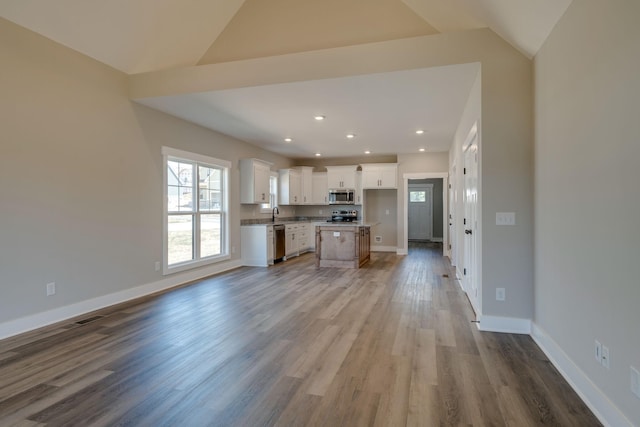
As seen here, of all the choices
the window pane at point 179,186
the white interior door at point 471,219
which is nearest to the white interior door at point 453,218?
the white interior door at point 471,219

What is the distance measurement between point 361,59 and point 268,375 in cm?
313

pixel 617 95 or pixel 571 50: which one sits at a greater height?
pixel 571 50

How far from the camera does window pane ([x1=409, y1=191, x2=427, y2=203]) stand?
1222cm

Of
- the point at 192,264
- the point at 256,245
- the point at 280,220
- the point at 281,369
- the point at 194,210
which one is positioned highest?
the point at 194,210

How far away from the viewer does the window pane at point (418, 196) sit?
1222 centimetres

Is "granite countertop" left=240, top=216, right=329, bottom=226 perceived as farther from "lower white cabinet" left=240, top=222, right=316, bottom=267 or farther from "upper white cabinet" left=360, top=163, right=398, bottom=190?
"upper white cabinet" left=360, top=163, right=398, bottom=190

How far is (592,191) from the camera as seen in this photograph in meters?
2.01

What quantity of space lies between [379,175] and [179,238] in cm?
539

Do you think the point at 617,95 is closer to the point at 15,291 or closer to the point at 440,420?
the point at 440,420

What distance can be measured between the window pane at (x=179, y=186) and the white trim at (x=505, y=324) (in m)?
4.55

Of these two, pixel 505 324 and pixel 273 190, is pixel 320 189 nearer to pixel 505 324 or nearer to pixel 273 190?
pixel 273 190

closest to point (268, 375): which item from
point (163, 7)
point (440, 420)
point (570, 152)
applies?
point (440, 420)

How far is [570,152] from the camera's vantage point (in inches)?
91.3

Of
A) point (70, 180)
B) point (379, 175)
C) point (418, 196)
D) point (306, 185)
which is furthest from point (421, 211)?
point (70, 180)
